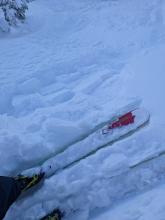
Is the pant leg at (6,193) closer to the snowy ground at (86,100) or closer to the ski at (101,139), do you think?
the snowy ground at (86,100)

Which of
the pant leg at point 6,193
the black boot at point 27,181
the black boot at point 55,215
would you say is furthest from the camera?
the black boot at point 27,181

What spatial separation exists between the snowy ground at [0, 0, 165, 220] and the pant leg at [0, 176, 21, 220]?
0.32m

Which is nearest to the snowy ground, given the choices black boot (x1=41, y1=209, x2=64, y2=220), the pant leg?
black boot (x1=41, y1=209, x2=64, y2=220)

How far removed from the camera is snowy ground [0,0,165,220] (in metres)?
3.44

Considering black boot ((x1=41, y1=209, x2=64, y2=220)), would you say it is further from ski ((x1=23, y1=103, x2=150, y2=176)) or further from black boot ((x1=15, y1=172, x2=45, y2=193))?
ski ((x1=23, y1=103, x2=150, y2=176))

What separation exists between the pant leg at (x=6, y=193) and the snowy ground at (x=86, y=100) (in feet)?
1.03

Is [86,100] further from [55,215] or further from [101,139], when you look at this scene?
[55,215]

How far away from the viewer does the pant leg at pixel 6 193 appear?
9.66 feet

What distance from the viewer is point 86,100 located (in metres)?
4.73

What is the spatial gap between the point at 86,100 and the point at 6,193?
2.00m

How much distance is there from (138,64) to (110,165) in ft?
7.01

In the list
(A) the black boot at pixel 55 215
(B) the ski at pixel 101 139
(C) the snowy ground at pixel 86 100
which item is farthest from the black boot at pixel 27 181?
(A) the black boot at pixel 55 215

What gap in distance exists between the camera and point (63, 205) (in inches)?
134

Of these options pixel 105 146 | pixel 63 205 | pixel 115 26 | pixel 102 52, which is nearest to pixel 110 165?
pixel 105 146
